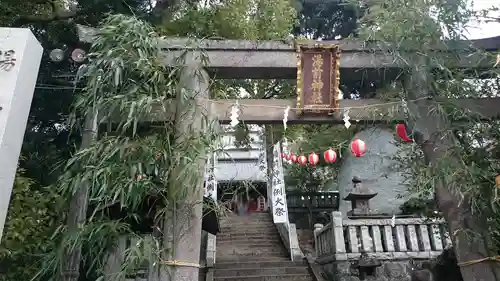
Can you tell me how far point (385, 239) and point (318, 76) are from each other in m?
4.83

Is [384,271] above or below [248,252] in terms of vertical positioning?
below

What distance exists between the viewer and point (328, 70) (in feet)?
16.9

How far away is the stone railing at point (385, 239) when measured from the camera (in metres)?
8.42

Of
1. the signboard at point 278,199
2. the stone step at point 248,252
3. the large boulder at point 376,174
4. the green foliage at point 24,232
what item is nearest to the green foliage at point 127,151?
the green foliage at point 24,232

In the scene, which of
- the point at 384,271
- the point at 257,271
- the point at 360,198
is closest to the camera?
the point at 384,271

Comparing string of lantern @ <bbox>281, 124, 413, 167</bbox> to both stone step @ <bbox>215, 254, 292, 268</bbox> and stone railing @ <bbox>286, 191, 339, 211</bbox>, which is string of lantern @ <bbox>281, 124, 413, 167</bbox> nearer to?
stone railing @ <bbox>286, 191, 339, 211</bbox>

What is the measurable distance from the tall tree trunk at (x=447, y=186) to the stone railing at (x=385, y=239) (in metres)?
4.11

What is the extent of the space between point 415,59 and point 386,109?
685mm

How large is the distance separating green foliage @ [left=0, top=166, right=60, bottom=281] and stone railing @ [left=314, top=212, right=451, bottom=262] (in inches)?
219

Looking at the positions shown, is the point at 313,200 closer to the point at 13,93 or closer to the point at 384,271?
the point at 384,271

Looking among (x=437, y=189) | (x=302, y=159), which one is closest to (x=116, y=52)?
(x=437, y=189)

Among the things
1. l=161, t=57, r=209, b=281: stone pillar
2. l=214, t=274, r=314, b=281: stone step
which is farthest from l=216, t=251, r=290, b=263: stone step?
l=161, t=57, r=209, b=281: stone pillar

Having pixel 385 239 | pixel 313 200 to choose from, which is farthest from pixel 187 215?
pixel 313 200

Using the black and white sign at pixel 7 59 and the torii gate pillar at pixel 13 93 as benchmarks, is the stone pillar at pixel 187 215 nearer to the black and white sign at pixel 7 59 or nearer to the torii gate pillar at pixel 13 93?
the torii gate pillar at pixel 13 93
